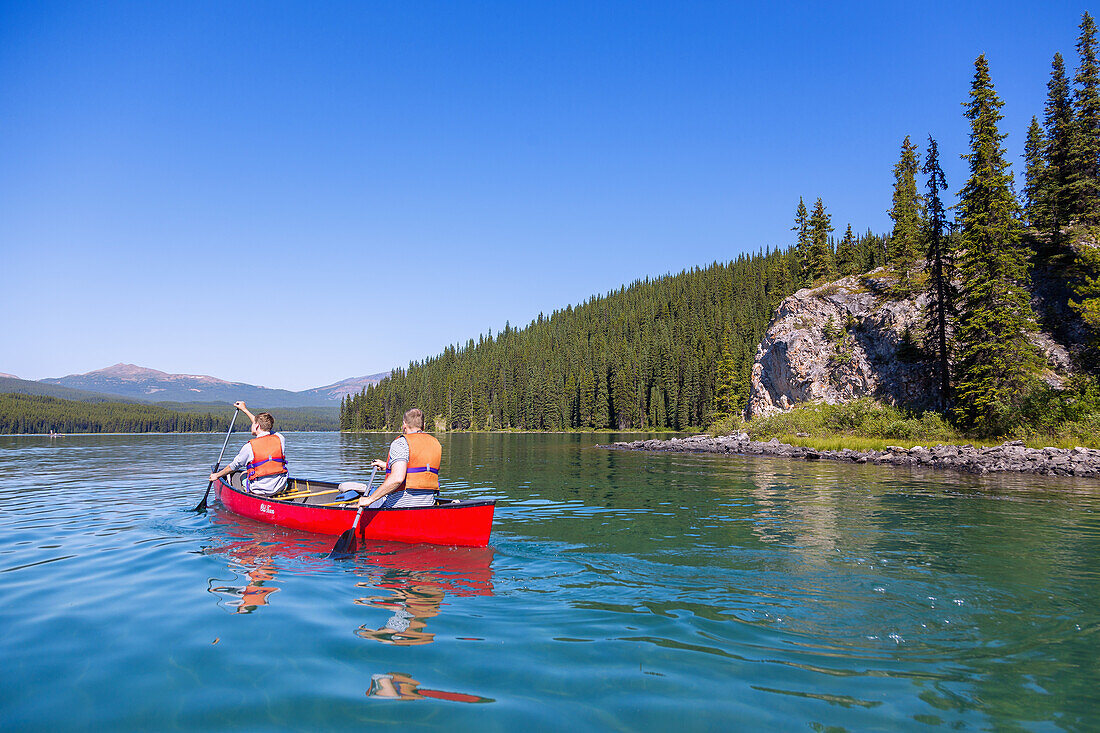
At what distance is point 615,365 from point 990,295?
92.4 metres

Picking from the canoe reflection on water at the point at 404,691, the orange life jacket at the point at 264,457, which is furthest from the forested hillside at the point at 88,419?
the canoe reflection on water at the point at 404,691

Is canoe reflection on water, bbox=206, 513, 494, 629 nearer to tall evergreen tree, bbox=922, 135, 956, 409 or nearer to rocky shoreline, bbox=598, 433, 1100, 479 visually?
rocky shoreline, bbox=598, 433, 1100, 479

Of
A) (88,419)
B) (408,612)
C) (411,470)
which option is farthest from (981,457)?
(88,419)

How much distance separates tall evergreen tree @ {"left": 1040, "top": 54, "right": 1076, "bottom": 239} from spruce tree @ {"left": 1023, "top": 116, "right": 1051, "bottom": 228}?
20 centimetres

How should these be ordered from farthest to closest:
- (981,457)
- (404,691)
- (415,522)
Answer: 1. (981,457)
2. (415,522)
3. (404,691)

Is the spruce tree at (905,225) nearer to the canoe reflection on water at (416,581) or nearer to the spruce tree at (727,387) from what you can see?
the spruce tree at (727,387)

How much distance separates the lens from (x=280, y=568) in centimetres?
991

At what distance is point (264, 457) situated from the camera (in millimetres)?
14531

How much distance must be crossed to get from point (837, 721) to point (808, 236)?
241 feet

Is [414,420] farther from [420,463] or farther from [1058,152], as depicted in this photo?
[1058,152]

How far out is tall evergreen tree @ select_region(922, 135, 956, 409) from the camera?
38.1m

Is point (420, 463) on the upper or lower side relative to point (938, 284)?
lower

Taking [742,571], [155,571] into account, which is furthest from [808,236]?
[155,571]

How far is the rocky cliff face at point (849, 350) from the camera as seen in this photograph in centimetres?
4284
